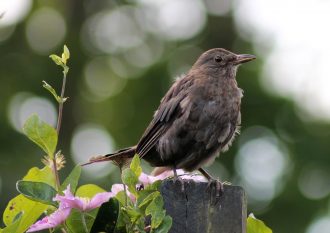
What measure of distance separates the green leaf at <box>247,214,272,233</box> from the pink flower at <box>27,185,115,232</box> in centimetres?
54

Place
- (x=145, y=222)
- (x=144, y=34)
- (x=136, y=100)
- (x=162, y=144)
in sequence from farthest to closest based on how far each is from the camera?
(x=144, y=34), (x=136, y=100), (x=162, y=144), (x=145, y=222)

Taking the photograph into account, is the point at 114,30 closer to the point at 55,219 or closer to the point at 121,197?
the point at 121,197

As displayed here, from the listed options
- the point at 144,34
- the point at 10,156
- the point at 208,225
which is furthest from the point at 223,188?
the point at 144,34

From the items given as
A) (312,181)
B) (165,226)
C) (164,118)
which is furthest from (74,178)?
(312,181)

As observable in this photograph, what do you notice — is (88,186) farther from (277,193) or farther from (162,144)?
(277,193)

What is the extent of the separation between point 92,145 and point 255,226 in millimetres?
18403

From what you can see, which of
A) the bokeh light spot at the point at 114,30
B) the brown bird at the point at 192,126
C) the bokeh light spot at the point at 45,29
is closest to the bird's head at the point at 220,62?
the brown bird at the point at 192,126

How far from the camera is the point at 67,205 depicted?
2.94m

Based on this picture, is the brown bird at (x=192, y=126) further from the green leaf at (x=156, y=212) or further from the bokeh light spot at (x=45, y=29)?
the bokeh light spot at (x=45, y=29)

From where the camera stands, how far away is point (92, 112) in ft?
78.5

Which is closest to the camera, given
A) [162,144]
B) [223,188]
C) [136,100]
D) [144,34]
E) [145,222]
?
[145,222]

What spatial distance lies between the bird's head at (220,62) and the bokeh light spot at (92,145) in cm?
1330

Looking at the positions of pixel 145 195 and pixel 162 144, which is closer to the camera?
pixel 145 195

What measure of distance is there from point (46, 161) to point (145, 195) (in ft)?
1.23
